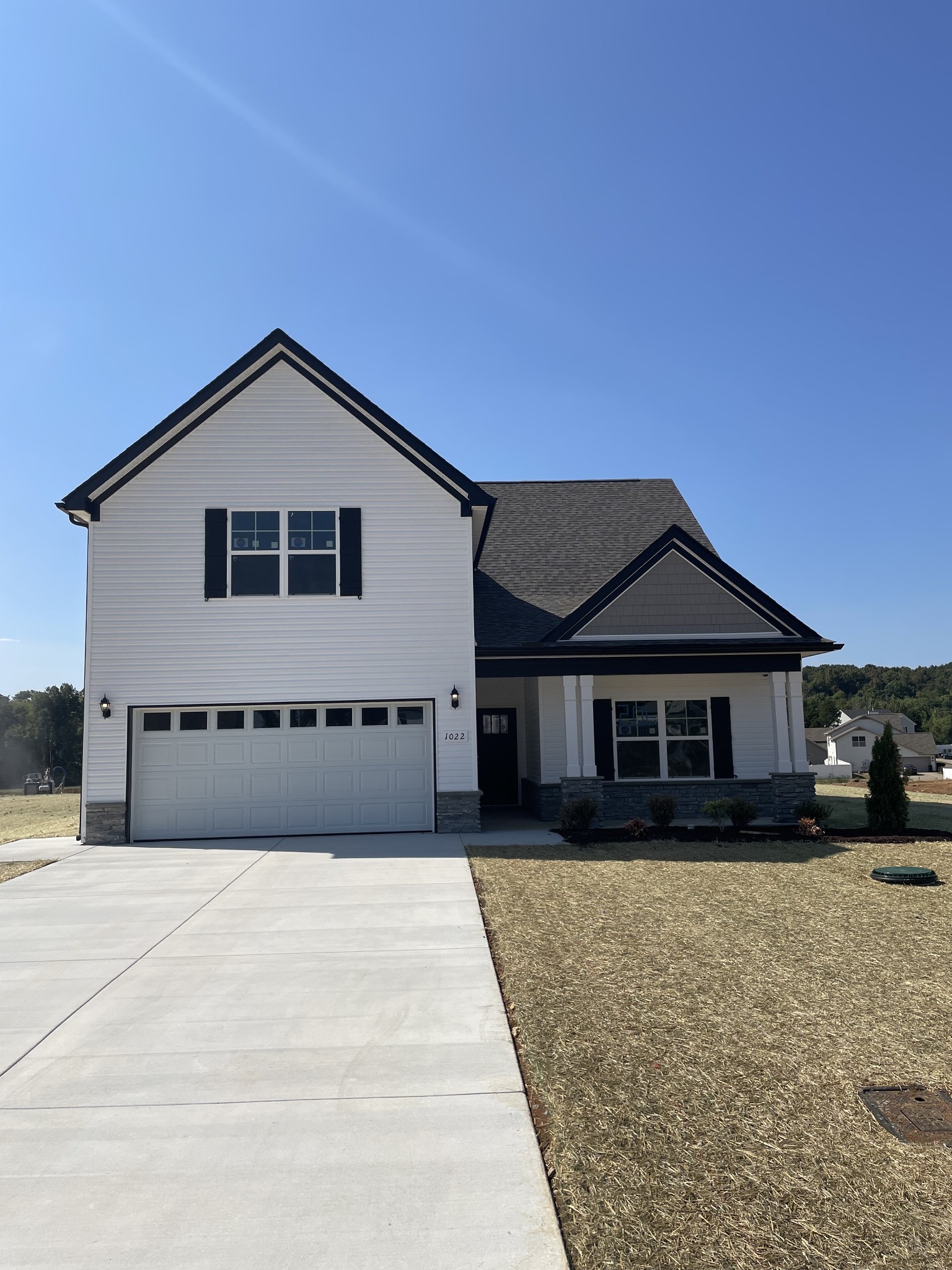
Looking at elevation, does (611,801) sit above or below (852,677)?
below

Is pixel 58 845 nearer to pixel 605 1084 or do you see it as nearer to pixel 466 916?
pixel 466 916

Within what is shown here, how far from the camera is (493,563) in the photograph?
19375 mm

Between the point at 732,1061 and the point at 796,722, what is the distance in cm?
1209

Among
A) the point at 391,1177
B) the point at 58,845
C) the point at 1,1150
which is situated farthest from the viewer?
the point at 58,845

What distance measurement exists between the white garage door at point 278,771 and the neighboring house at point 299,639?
31 mm

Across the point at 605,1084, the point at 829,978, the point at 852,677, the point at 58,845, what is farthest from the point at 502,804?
the point at 852,677

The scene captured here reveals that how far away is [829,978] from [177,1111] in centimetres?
472

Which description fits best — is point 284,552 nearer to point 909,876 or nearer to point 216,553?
point 216,553

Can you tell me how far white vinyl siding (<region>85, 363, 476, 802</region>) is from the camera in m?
14.5

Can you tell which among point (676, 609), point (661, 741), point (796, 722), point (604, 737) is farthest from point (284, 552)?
point (796, 722)

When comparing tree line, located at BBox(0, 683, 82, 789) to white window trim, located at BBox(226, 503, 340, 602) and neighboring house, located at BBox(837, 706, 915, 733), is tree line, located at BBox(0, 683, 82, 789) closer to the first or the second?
white window trim, located at BBox(226, 503, 340, 602)

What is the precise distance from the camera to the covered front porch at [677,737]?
1582 cm

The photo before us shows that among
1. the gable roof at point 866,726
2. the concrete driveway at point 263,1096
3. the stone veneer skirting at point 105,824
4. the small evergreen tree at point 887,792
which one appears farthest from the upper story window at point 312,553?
the gable roof at point 866,726

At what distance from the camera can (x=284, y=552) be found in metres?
14.9
